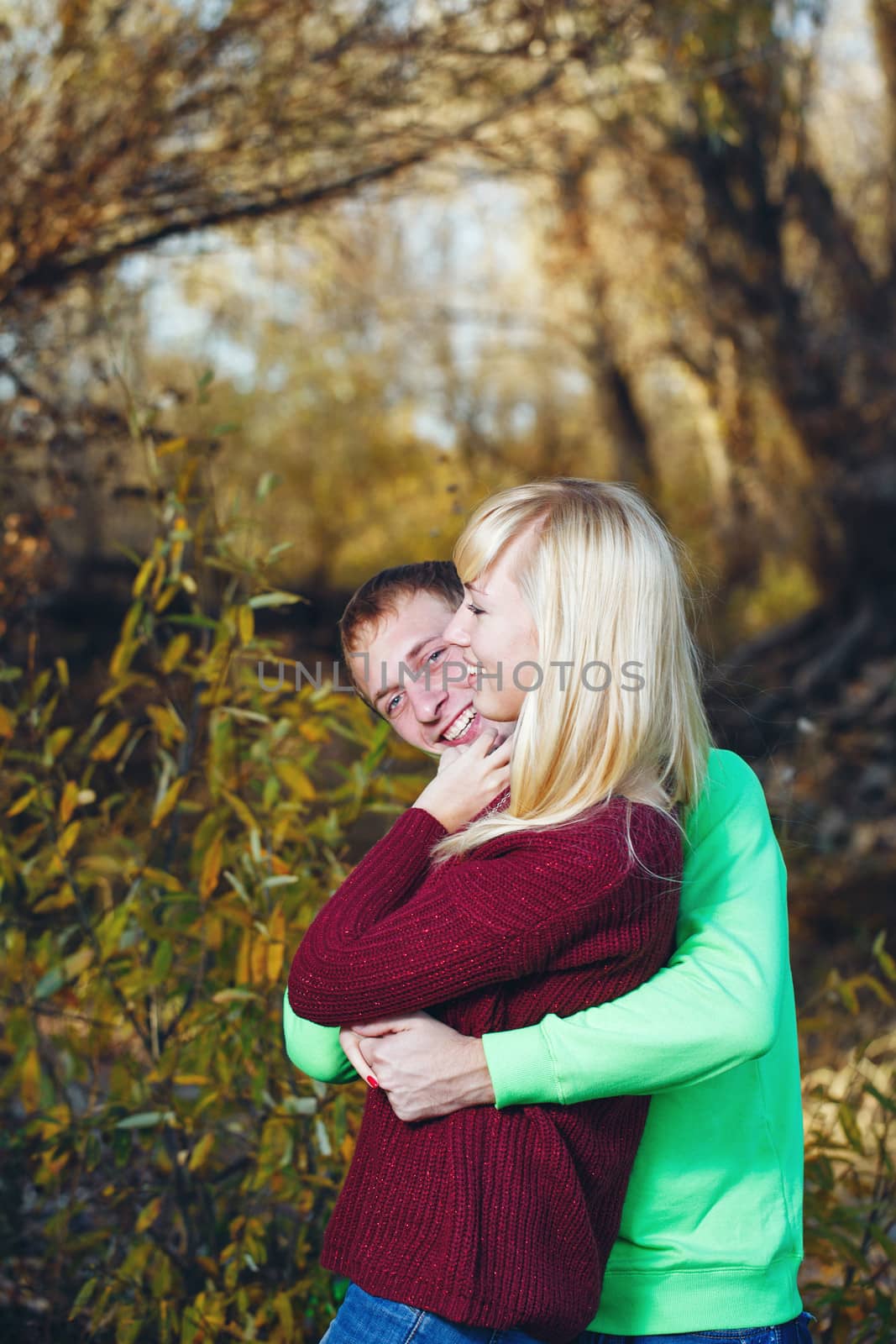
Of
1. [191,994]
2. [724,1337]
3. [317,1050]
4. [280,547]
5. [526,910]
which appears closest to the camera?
[526,910]

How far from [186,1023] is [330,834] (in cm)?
41

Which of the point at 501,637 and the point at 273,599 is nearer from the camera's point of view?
the point at 501,637

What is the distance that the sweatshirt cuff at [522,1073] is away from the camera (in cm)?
121

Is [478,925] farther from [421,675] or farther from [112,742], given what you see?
[112,742]

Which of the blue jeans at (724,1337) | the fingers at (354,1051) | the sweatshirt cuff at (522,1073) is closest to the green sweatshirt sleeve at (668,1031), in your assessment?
the sweatshirt cuff at (522,1073)

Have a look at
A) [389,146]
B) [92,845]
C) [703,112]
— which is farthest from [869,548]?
[92,845]

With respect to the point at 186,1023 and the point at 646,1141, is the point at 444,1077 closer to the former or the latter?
the point at 646,1141

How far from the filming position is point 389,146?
451cm

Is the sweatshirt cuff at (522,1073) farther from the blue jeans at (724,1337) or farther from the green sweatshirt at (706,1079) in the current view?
the blue jeans at (724,1337)

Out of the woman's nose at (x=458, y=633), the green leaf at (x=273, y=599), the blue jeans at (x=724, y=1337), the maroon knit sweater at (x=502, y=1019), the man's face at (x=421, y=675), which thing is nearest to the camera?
the maroon knit sweater at (x=502, y=1019)

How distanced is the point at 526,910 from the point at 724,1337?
0.54 metres

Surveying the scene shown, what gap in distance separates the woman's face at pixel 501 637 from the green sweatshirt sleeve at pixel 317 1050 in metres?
0.42

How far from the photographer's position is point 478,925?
3.99ft

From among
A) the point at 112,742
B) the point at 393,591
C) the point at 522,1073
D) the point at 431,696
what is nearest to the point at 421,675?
the point at 431,696
